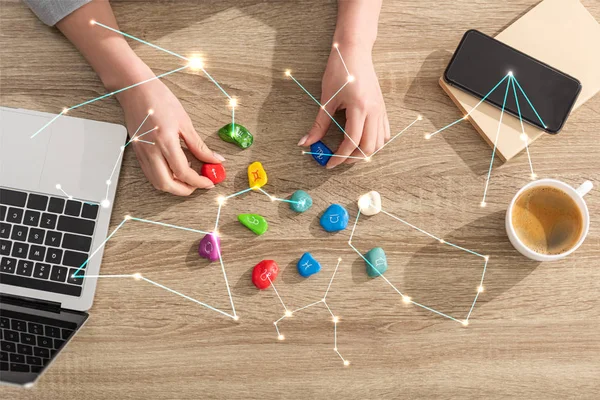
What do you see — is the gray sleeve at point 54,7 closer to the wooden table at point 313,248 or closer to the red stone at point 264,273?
the wooden table at point 313,248

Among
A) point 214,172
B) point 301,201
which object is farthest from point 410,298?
point 214,172

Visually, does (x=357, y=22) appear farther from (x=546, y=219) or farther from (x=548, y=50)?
(x=546, y=219)

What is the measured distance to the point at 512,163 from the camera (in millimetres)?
851

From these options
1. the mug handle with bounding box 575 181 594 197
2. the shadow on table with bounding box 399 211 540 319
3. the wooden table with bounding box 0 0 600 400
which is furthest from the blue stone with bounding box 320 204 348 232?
the mug handle with bounding box 575 181 594 197

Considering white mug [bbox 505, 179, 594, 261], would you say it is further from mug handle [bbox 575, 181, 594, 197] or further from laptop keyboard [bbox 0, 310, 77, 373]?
laptop keyboard [bbox 0, 310, 77, 373]

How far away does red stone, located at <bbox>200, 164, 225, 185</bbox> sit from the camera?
0.83 m

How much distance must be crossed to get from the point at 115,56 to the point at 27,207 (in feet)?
0.88

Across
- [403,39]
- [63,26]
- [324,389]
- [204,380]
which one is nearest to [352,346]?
[324,389]

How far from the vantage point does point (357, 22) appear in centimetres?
83

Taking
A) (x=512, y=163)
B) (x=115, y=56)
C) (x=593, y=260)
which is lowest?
(x=593, y=260)

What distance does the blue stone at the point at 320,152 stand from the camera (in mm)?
833

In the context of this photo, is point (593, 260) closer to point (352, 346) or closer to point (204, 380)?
point (352, 346)

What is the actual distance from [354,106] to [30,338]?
1.93 feet

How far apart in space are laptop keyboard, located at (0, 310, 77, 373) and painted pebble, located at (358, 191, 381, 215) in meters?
0.47
